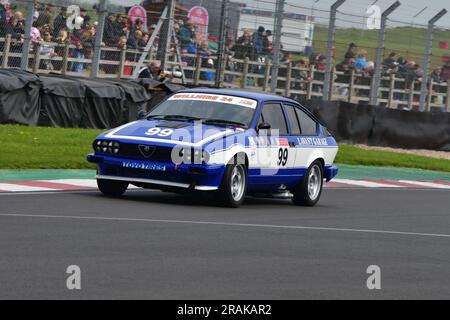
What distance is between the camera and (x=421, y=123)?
29.2 metres

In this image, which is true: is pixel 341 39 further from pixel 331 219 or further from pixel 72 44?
pixel 331 219

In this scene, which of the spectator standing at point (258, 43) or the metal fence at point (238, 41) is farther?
the spectator standing at point (258, 43)

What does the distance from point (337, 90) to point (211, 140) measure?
693 inches

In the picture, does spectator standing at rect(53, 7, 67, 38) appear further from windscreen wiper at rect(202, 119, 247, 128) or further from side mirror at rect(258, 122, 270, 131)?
side mirror at rect(258, 122, 270, 131)

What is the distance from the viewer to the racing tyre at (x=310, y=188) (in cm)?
1588

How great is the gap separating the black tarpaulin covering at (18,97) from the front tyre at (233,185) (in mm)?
8048

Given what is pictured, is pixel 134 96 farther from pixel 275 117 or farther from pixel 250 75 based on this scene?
pixel 275 117

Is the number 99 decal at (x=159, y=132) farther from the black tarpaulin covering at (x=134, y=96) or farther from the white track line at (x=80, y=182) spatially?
the black tarpaulin covering at (x=134, y=96)

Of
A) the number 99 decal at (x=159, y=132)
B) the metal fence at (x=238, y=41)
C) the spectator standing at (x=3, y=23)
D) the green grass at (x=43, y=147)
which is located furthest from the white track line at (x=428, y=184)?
the number 99 decal at (x=159, y=132)

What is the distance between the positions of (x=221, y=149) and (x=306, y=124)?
251cm

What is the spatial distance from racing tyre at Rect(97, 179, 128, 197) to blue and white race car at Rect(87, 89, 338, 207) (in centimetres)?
1

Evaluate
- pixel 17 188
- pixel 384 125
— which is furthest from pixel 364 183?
pixel 17 188

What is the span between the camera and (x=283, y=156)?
605 inches
